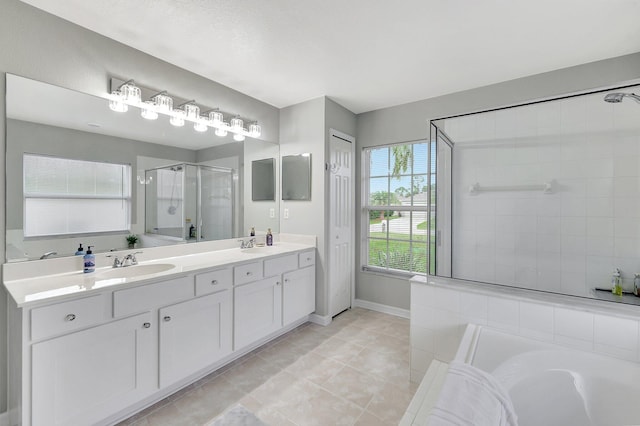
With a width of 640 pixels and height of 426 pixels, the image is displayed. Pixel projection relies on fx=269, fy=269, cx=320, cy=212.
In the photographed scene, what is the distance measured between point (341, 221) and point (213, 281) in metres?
1.63

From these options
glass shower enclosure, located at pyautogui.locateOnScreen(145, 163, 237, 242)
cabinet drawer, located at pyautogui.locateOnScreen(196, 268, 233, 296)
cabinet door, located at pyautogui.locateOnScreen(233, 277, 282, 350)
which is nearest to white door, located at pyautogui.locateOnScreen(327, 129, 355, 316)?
cabinet door, located at pyautogui.locateOnScreen(233, 277, 282, 350)

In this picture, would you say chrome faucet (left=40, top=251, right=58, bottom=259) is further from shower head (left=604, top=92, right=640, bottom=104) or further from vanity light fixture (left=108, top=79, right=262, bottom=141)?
shower head (left=604, top=92, right=640, bottom=104)

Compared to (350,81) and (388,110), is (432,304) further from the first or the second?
(388,110)

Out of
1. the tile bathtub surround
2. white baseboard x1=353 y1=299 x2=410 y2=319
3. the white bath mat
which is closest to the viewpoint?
the white bath mat

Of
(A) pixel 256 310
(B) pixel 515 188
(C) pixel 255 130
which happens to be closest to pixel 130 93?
(C) pixel 255 130

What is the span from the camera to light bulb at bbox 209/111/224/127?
2451 millimetres

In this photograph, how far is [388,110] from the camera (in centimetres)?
322

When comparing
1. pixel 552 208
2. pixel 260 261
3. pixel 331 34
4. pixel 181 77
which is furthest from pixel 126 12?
pixel 552 208

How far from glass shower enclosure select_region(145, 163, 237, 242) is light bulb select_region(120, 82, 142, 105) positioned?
0.51 m

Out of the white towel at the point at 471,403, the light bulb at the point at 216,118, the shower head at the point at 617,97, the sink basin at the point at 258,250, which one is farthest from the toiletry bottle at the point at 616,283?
the light bulb at the point at 216,118

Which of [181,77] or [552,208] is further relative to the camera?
[181,77]

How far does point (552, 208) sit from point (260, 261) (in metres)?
2.38

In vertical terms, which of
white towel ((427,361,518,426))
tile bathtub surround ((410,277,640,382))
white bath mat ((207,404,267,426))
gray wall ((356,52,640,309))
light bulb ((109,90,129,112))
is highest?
gray wall ((356,52,640,309))

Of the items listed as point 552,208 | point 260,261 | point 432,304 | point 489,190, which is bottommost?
point 432,304
